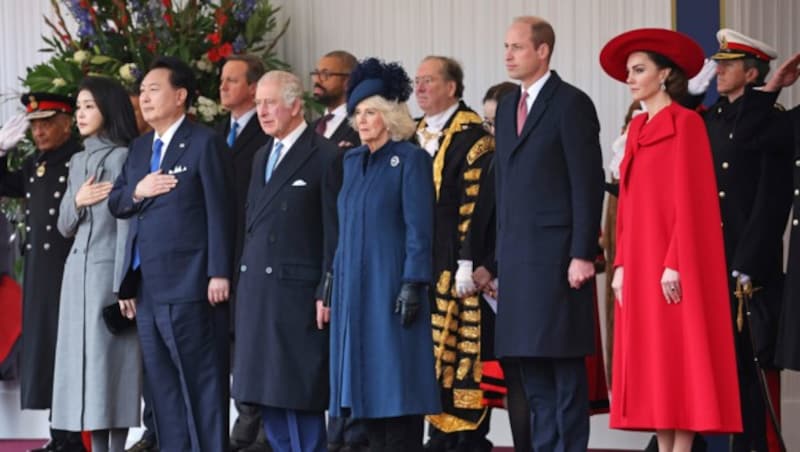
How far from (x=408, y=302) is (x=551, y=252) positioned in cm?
57

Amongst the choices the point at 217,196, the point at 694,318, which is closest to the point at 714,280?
the point at 694,318

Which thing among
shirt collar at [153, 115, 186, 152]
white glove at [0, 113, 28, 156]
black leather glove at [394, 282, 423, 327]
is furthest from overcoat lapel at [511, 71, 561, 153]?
white glove at [0, 113, 28, 156]

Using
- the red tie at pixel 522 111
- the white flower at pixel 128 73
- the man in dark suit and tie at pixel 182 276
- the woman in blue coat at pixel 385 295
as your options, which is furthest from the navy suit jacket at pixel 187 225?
the white flower at pixel 128 73

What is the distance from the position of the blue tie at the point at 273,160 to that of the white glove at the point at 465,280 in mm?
920

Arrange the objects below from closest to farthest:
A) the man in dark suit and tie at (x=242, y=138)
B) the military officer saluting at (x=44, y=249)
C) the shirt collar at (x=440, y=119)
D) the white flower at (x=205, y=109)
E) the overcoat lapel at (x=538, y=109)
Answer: the overcoat lapel at (x=538, y=109) → the shirt collar at (x=440, y=119) → the man in dark suit and tie at (x=242, y=138) → the military officer saluting at (x=44, y=249) → the white flower at (x=205, y=109)

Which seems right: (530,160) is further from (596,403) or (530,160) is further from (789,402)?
(789,402)

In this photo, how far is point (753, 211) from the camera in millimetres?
6820

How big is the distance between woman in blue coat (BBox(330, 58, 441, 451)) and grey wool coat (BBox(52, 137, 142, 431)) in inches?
51.6

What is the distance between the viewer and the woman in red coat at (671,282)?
5.86 meters

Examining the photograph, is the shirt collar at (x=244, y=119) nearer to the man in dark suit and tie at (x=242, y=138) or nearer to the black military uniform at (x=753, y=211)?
the man in dark suit and tie at (x=242, y=138)

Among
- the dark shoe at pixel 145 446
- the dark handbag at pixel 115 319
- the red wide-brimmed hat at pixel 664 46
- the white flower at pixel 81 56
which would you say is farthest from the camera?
the white flower at pixel 81 56

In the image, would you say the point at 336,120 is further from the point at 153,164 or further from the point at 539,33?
the point at 539,33

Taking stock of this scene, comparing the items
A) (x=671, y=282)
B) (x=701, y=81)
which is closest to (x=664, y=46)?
(x=671, y=282)

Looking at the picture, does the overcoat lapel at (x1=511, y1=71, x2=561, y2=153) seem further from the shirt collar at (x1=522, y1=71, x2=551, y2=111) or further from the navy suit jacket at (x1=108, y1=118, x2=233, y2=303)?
the navy suit jacket at (x1=108, y1=118, x2=233, y2=303)
